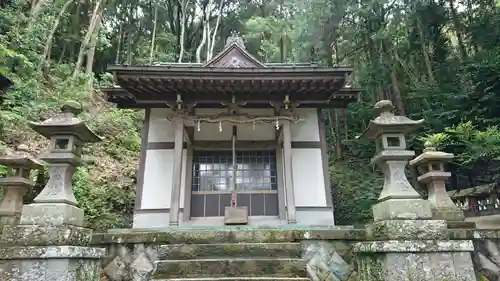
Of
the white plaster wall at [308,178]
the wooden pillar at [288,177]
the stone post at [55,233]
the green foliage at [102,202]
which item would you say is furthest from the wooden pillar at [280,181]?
the stone post at [55,233]

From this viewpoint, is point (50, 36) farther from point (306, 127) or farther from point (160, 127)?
point (306, 127)

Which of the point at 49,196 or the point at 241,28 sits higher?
the point at 241,28

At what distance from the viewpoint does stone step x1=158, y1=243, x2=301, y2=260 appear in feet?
13.1

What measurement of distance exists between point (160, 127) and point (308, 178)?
150 inches

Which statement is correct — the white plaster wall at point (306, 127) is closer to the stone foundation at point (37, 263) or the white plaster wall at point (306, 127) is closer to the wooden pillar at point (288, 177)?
the wooden pillar at point (288, 177)

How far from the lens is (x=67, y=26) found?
16.9 meters

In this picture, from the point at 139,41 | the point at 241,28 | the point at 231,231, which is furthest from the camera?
the point at 241,28

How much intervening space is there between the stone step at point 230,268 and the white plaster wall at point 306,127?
4.37 m

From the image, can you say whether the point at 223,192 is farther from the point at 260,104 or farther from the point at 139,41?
the point at 139,41

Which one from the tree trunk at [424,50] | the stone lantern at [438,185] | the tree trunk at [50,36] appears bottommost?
the stone lantern at [438,185]

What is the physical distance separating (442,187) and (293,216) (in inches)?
110

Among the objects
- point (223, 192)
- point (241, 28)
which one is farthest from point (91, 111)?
point (241, 28)

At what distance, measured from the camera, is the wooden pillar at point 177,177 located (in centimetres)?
638

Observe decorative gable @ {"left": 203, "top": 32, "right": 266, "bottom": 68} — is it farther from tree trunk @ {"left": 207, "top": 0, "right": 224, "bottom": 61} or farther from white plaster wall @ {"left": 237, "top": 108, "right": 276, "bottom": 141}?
tree trunk @ {"left": 207, "top": 0, "right": 224, "bottom": 61}
